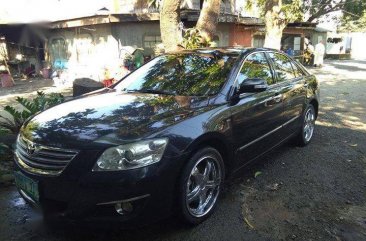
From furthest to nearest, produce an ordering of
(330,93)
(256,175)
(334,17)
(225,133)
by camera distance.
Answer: (334,17)
(330,93)
(256,175)
(225,133)

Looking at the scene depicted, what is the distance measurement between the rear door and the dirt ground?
566 millimetres

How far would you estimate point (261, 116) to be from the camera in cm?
415

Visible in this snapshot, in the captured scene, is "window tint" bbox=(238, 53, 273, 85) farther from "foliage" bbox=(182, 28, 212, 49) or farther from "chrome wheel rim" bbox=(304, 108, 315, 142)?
"foliage" bbox=(182, 28, 212, 49)

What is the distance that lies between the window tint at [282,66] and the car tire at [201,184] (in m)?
1.92

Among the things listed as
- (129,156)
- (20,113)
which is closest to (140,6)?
(20,113)

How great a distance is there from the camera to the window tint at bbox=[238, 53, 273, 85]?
162 inches

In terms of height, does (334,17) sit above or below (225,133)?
above

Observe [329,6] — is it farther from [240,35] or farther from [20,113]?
[20,113]

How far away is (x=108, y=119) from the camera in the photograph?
313 centimetres

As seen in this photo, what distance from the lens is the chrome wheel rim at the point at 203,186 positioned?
327 centimetres

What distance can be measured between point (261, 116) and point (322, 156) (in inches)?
70.0

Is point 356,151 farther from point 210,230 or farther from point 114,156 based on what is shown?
point 114,156

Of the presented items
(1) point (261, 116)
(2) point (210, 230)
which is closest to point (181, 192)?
(2) point (210, 230)

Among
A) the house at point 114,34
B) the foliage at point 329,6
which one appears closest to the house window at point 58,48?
the house at point 114,34
